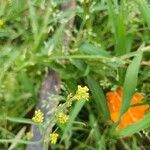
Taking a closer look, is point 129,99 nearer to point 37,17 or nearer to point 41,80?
point 41,80

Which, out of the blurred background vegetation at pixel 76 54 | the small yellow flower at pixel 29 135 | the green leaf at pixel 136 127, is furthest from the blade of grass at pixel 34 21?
the green leaf at pixel 136 127

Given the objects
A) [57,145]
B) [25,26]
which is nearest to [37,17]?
[25,26]

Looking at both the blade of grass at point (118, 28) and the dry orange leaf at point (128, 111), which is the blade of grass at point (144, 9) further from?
the dry orange leaf at point (128, 111)

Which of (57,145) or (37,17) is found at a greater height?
(37,17)

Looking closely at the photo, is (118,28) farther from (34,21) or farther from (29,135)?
(29,135)

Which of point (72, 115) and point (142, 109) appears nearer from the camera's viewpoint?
point (72, 115)

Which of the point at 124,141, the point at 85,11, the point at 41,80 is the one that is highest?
the point at 85,11
